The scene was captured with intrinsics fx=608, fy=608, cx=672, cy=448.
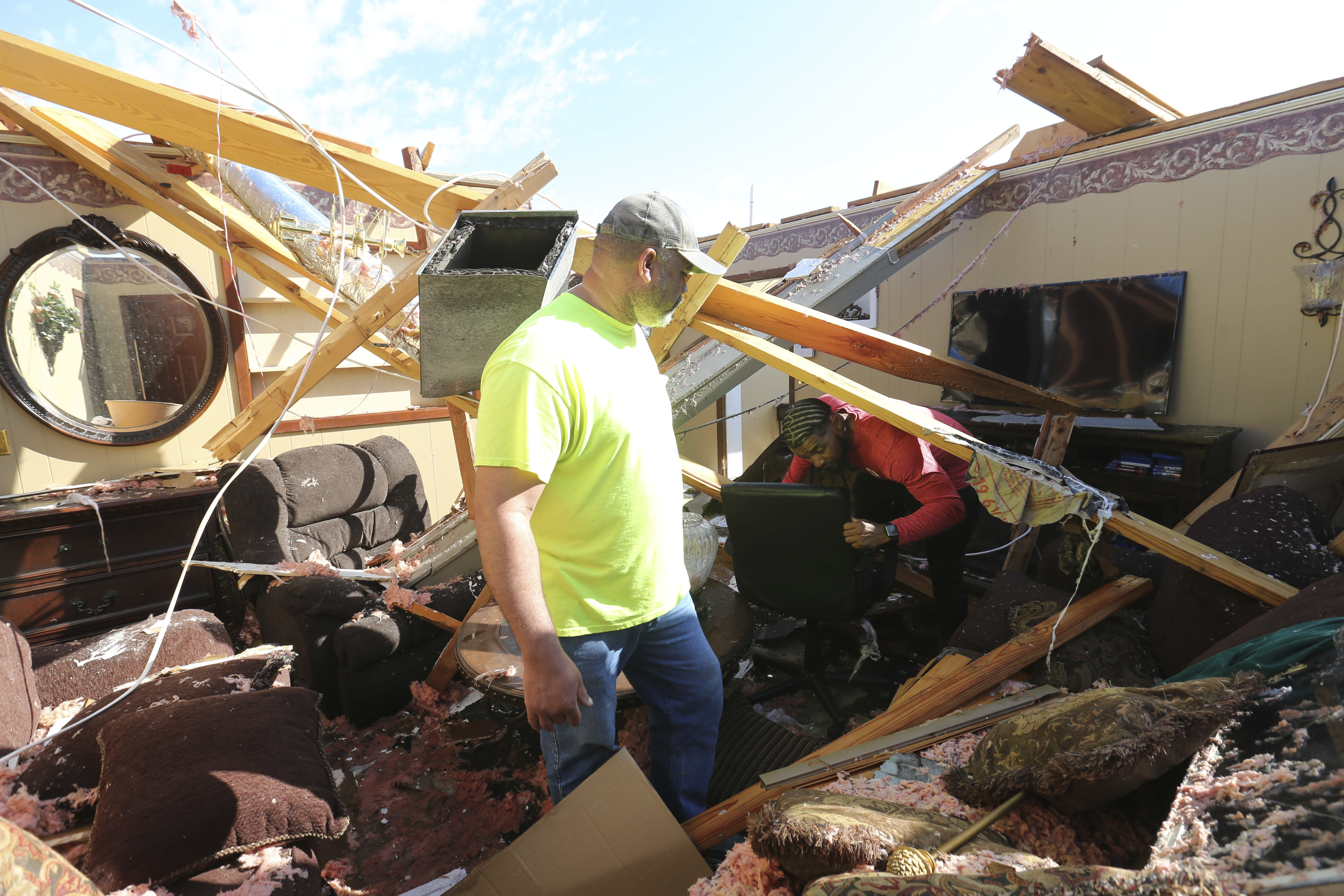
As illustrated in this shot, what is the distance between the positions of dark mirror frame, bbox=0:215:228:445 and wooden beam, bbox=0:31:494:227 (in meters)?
1.83

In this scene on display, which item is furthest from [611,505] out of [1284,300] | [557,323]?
[1284,300]

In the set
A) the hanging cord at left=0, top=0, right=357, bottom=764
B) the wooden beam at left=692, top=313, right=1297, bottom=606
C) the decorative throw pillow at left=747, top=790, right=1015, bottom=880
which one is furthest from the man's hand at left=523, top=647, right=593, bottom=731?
the wooden beam at left=692, top=313, right=1297, bottom=606

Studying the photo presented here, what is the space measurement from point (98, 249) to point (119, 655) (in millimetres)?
2967

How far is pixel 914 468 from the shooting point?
2.80 m

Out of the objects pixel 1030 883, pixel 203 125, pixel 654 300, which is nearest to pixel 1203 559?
pixel 1030 883

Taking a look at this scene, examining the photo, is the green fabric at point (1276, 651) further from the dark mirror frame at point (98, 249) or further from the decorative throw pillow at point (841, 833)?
the dark mirror frame at point (98, 249)

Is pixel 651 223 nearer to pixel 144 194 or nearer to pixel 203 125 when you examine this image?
pixel 203 125

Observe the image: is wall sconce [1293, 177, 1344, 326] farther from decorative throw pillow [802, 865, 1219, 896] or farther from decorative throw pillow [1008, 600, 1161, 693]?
decorative throw pillow [802, 865, 1219, 896]

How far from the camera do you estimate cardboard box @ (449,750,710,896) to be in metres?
1.29

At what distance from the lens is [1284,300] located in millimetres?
3488

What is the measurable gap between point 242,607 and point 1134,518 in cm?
477

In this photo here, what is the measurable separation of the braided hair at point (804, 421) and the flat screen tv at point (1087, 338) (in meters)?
2.10

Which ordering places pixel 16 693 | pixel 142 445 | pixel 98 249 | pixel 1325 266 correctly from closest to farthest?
pixel 16 693 → pixel 1325 266 → pixel 98 249 → pixel 142 445

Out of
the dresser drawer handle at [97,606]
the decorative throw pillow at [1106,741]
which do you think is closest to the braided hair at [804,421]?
the decorative throw pillow at [1106,741]
